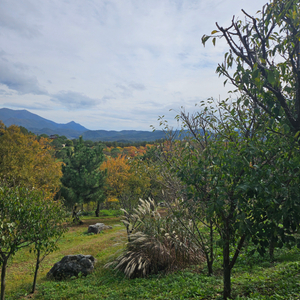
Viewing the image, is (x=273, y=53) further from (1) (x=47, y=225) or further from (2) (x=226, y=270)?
(1) (x=47, y=225)

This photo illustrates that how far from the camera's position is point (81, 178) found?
20.1m

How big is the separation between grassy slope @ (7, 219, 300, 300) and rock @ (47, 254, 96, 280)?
0.30 metres

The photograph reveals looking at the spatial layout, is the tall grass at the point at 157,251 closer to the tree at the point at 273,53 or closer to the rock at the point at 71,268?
the rock at the point at 71,268

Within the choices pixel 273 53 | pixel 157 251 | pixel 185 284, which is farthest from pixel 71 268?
pixel 273 53

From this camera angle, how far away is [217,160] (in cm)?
270

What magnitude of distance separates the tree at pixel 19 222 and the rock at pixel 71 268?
236 centimetres

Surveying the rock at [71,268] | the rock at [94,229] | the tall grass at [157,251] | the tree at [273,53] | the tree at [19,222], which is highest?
the tree at [273,53]

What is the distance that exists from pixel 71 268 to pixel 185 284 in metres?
4.67

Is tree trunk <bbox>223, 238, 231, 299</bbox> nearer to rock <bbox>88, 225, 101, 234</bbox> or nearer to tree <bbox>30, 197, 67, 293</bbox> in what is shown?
tree <bbox>30, 197, 67, 293</bbox>

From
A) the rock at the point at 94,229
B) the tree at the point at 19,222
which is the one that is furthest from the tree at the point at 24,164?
the tree at the point at 19,222

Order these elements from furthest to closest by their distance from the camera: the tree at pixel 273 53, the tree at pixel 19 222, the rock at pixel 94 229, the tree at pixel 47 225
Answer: the rock at pixel 94 229 < the tree at pixel 47 225 < the tree at pixel 19 222 < the tree at pixel 273 53

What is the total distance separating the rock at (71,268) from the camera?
7727 millimetres

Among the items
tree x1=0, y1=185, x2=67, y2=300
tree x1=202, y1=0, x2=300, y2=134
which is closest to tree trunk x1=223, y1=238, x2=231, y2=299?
tree x1=202, y1=0, x2=300, y2=134

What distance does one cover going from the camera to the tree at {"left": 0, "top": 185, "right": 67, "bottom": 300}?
500 centimetres
